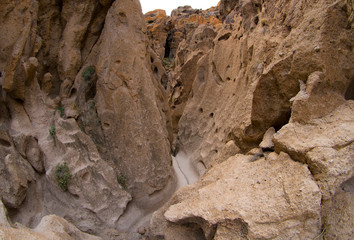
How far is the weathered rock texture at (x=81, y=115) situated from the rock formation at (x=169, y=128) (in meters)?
0.02

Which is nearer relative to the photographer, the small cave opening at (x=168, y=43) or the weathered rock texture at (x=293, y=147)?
the weathered rock texture at (x=293, y=147)

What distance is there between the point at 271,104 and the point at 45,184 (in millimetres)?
4227

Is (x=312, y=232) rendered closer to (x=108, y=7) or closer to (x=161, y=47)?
(x=108, y=7)

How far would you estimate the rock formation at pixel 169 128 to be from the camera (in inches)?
84.7

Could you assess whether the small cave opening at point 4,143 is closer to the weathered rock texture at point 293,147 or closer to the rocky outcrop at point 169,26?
the weathered rock texture at point 293,147

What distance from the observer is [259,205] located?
2.16 m

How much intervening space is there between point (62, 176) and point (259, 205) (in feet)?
11.9

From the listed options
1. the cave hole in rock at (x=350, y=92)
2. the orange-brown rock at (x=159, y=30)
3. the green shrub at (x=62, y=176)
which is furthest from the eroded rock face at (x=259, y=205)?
the orange-brown rock at (x=159, y=30)

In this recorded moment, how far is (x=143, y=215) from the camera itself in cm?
513

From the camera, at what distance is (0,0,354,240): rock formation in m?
2.15

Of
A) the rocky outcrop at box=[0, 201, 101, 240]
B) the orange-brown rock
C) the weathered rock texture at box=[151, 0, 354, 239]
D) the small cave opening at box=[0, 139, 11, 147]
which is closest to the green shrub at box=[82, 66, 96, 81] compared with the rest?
the small cave opening at box=[0, 139, 11, 147]

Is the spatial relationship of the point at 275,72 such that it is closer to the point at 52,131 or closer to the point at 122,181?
the point at 122,181

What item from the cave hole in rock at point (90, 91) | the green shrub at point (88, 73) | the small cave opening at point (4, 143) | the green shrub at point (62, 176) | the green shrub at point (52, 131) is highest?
the green shrub at point (88, 73)

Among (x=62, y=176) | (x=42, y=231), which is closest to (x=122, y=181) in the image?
(x=62, y=176)
